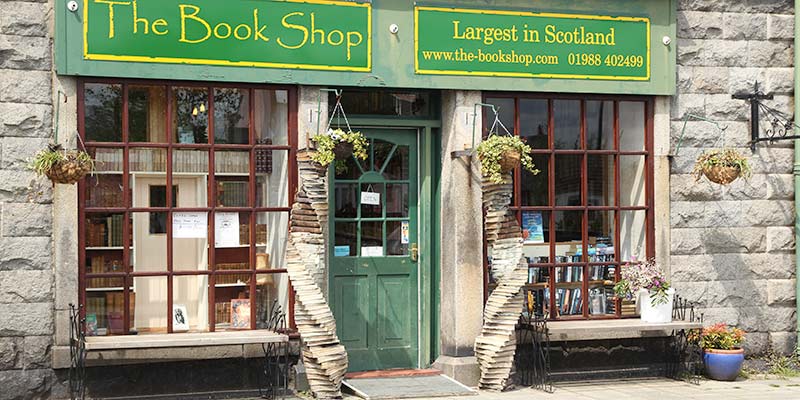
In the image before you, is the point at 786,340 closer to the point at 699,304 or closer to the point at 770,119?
the point at 699,304

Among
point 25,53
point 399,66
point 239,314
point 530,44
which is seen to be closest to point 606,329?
point 530,44

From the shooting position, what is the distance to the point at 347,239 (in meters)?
10.5

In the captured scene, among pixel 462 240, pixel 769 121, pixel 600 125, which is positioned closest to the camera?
pixel 462 240

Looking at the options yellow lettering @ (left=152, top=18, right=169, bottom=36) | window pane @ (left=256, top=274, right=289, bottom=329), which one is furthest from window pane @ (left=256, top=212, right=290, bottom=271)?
yellow lettering @ (left=152, top=18, right=169, bottom=36)

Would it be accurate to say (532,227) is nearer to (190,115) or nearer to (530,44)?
(530,44)

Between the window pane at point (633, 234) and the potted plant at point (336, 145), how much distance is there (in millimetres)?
3018

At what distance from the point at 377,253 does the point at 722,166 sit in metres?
3.48

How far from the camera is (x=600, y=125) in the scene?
11.0 m

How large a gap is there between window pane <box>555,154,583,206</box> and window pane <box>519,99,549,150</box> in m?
0.25

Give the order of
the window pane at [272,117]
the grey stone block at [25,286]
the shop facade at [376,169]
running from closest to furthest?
the grey stone block at [25,286]
the shop facade at [376,169]
the window pane at [272,117]

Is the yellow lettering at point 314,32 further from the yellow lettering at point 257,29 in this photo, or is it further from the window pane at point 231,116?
the window pane at point 231,116

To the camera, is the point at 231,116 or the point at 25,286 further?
the point at 231,116

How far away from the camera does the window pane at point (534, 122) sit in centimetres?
1070

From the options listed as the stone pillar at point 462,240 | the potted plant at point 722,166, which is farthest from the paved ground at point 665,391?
the potted plant at point 722,166
